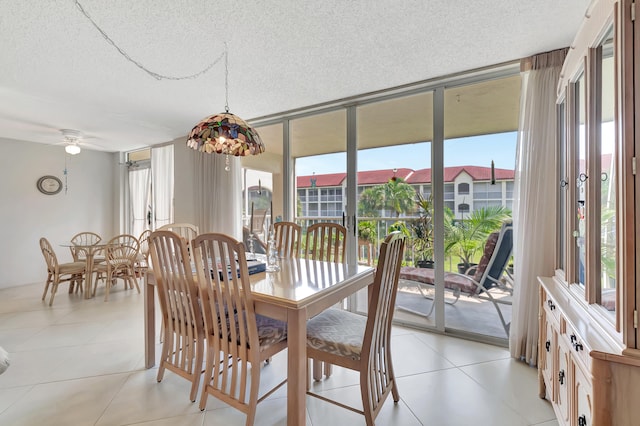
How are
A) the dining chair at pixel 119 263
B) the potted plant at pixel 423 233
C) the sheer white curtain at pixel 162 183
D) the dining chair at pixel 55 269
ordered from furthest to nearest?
1. the sheer white curtain at pixel 162 183
2. the dining chair at pixel 119 263
3. the dining chair at pixel 55 269
4. the potted plant at pixel 423 233

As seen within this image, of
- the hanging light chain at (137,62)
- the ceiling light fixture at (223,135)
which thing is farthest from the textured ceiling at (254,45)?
the ceiling light fixture at (223,135)

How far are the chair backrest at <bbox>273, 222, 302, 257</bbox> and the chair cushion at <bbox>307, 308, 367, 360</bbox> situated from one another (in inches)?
35.5

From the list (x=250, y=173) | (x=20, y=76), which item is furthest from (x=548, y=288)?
(x=20, y=76)

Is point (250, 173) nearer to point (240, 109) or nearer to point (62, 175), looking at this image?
point (240, 109)

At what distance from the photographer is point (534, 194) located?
216 cm

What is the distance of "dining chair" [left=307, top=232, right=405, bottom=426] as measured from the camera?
4.66 ft

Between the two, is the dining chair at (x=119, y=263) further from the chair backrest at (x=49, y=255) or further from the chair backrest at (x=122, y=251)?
the chair backrest at (x=49, y=255)

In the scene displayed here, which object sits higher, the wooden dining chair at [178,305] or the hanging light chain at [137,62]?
the hanging light chain at [137,62]

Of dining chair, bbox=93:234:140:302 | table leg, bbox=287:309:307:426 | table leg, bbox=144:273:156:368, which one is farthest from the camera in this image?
dining chair, bbox=93:234:140:302

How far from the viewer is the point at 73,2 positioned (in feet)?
5.45

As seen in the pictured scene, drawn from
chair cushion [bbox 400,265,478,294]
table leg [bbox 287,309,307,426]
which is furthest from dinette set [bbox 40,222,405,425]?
chair cushion [bbox 400,265,478,294]

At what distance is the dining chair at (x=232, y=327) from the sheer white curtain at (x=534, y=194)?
1875mm

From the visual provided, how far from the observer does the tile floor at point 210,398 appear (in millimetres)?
1606

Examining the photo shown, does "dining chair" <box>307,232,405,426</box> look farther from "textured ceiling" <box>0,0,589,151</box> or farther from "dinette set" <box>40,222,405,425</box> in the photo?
"textured ceiling" <box>0,0,589,151</box>
